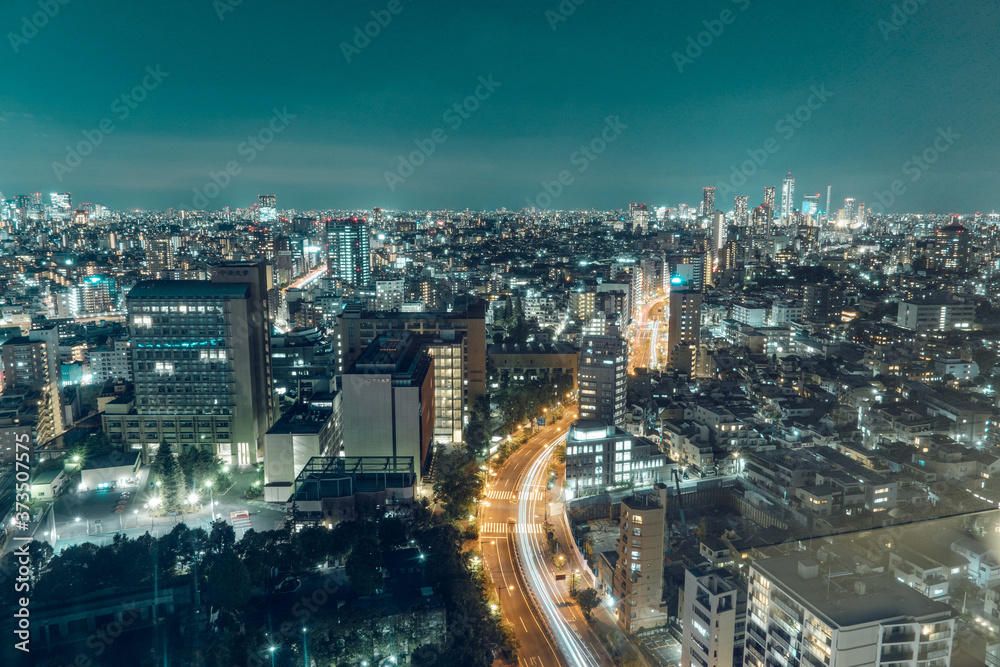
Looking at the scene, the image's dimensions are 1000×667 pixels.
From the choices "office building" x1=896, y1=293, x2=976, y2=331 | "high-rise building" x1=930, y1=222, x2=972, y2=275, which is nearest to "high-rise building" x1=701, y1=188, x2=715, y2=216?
"high-rise building" x1=930, y1=222, x2=972, y2=275

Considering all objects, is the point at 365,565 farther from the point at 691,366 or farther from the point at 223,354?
the point at 691,366

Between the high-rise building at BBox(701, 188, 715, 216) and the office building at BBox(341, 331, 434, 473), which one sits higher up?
the high-rise building at BBox(701, 188, 715, 216)

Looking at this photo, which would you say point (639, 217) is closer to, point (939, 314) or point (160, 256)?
point (939, 314)

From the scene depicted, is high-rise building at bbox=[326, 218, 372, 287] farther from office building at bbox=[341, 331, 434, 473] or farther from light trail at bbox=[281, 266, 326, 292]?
office building at bbox=[341, 331, 434, 473]

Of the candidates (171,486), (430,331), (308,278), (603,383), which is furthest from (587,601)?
(308,278)

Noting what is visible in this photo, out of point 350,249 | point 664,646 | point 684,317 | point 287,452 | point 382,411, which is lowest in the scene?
point 664,646

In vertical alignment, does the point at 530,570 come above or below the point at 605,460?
below

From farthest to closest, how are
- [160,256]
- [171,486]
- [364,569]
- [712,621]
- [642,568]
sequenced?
[160,256], [171,486], [642,568], [364,569], [712,621]
